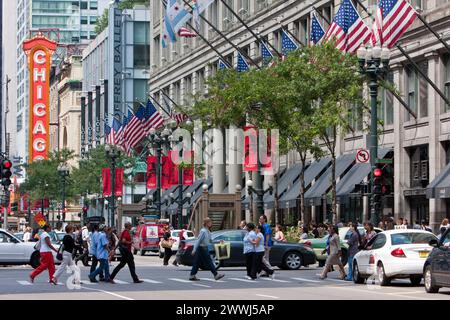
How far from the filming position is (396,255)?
34.2 m

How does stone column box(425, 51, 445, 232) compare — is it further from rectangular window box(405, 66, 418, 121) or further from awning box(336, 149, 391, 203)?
awning box(336, 149, 391, 203)

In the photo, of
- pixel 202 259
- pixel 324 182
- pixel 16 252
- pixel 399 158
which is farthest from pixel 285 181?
pixel 202 259

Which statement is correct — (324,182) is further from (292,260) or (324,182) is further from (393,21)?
(393,21)

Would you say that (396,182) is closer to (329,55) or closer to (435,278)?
(329,55)

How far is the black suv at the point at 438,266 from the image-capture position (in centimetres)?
2906

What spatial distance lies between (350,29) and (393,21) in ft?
16.2

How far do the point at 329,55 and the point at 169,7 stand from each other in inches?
547

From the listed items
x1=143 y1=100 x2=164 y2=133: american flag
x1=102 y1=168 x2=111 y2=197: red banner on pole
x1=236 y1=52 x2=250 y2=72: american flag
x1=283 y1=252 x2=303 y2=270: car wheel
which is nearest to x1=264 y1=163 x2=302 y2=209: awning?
x1=236 y1=52 x2=250 y2=72: american flag

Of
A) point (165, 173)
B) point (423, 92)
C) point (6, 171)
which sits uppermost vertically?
point (423, 92)

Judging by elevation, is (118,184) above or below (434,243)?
above

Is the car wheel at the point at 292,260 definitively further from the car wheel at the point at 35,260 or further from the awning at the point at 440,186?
the car wheel at the point at 35,260

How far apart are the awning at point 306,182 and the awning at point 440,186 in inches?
556

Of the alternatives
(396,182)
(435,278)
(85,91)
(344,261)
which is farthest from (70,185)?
(435,278)
